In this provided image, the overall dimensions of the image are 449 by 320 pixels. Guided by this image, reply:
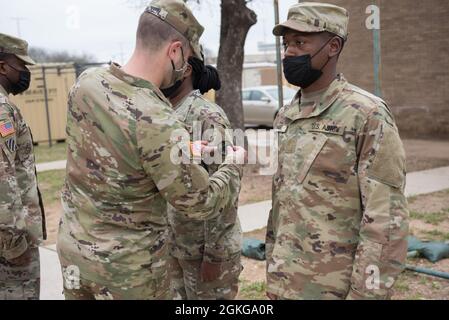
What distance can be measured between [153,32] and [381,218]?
1.14 meters

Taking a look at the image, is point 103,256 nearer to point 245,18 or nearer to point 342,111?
point 342,111

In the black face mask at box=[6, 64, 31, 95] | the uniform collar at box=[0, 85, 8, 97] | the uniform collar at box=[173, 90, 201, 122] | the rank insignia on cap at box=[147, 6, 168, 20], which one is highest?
the rank insignia on cap at box=[147, 6, 168, 20]

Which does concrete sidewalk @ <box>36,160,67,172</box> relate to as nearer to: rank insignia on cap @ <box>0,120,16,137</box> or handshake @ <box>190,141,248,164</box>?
rank insignia on cap @ <box>0,120,16,137</box>

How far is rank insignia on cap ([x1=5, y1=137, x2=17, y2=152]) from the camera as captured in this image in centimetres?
311

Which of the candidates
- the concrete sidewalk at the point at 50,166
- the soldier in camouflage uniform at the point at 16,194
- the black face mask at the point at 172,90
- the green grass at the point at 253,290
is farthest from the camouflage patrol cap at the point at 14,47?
the concrete sidewalk at the point at 50,166

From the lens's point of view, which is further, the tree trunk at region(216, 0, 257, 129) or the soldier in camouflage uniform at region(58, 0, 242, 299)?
the tree trunk at region(216, 0, 257, 129)

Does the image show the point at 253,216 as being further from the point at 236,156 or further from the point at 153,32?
the point at 153,32

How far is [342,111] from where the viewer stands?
7.36 ft

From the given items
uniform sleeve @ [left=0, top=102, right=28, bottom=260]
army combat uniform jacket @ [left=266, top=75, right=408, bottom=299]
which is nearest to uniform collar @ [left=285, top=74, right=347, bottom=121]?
army combat uniform jacket @ [left=266, top=75, right=408, bottom=299]

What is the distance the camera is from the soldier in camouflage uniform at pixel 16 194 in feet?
9.95

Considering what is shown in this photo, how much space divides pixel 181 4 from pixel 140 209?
842 mm

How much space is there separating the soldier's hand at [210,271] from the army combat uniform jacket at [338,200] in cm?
58
